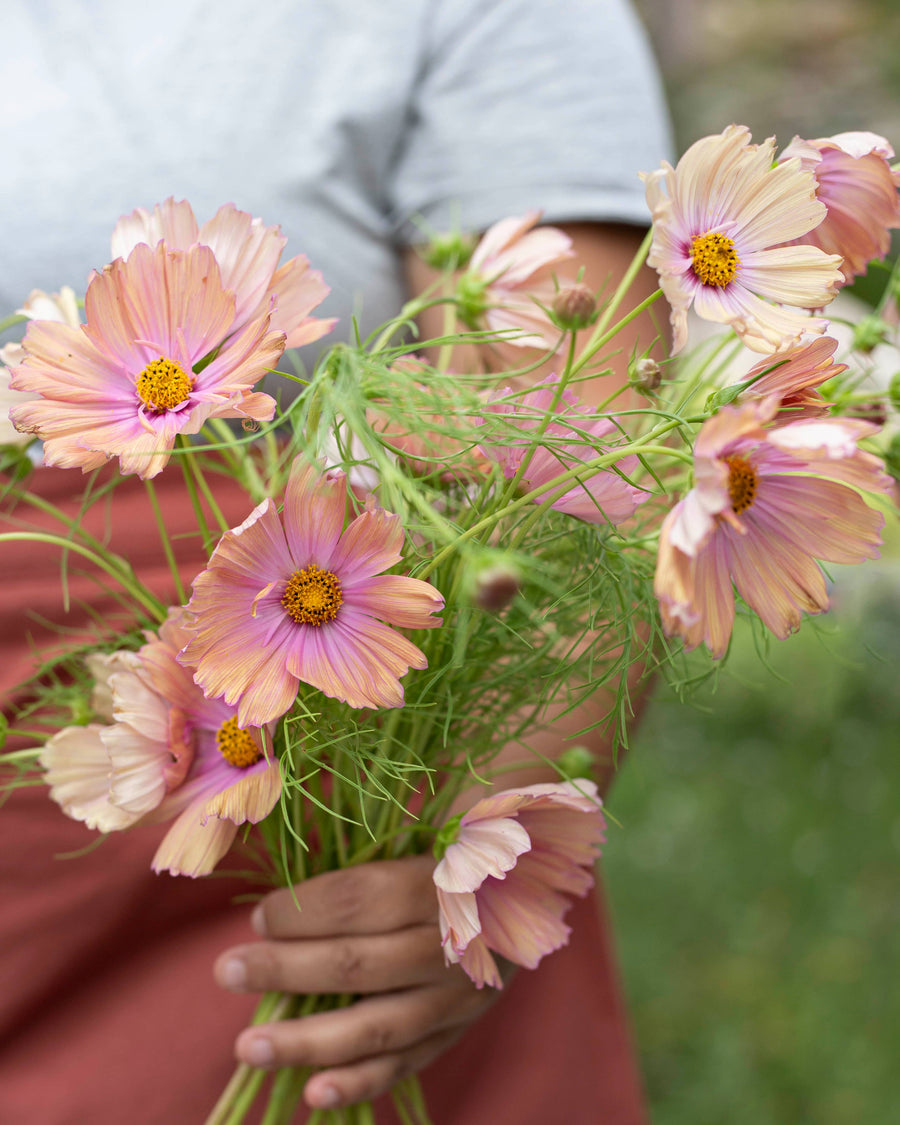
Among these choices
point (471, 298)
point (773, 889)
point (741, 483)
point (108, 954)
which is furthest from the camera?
point (773, 889)

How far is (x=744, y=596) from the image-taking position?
232 millimetres

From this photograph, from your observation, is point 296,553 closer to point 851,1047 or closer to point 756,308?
point 756,308

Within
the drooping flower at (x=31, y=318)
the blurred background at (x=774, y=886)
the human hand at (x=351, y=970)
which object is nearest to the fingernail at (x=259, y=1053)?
the human hand at (x=351, y=970)

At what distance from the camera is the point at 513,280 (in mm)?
332

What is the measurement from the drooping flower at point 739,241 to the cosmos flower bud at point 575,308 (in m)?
0.02

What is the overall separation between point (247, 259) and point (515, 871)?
19 cm

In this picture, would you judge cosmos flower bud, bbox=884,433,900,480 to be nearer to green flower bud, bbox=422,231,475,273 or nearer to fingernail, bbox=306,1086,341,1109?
green flower bud, bbox=422,231,475,273

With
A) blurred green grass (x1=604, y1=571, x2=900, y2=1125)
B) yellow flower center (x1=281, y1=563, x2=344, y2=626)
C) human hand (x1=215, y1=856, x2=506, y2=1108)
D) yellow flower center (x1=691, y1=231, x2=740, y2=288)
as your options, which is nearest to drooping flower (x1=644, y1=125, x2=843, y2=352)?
yellow flower center (x1=691, y1=231, x2=740, y2=288)

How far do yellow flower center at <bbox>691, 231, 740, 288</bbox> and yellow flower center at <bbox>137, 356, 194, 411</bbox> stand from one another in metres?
0.13

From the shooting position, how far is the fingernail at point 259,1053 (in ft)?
1.14

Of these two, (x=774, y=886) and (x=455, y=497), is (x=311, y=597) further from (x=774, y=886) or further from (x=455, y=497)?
(x=774, y=886)

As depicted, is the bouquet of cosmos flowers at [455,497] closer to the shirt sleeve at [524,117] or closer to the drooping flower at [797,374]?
the drooping flower at [797,374]

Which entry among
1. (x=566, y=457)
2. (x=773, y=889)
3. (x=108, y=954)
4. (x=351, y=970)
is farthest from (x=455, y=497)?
(x=773, y=889)

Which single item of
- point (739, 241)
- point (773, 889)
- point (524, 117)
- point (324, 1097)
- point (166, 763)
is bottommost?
point (773, 889)
